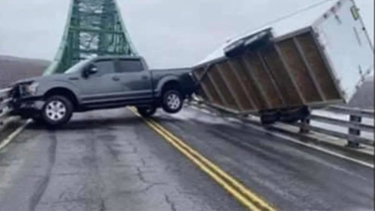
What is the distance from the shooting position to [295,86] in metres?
11.5

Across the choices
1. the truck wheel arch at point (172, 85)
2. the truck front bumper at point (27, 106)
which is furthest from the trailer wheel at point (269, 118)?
the truck front bumper at point (27, 106)

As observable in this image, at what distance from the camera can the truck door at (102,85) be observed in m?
16.2

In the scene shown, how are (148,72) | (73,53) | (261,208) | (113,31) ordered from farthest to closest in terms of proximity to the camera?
(113,31)
(73,53)
(148,72)
(261,208)

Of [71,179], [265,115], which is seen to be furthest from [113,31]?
[71,179]

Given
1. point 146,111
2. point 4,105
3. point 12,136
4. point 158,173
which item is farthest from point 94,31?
point 158,173

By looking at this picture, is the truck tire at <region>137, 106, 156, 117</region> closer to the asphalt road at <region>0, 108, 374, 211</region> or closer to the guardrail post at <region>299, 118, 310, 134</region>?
the asphalt road at <region>0, 108, 374, 211</region>

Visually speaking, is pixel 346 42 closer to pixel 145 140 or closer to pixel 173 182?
pixel 173 182

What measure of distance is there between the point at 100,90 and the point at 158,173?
8.39 metres

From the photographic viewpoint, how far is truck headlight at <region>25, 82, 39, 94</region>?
15281 millimetres

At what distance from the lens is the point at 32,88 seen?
1532cm

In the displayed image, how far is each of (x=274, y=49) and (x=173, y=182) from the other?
15.2 feet

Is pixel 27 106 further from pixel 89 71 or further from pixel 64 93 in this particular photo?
pixel 89 71

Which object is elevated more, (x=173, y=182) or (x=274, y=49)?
(x=274, y=49)

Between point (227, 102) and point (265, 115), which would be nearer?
point (265, 115)
